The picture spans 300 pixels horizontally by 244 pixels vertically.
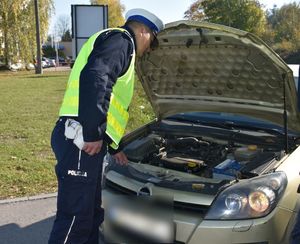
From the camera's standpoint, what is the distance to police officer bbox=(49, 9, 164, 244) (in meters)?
2.84

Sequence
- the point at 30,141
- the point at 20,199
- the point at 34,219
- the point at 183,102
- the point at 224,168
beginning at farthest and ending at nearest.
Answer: the point at 30,141 < the point at 20,199 < the point at 34,219 < the point at 183,102 < the point at 224,168

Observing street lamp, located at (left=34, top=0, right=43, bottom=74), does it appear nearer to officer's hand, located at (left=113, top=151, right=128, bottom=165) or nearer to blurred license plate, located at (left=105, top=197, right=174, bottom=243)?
officer's hand, located at (left=113, top=151, right=128, bottom=165)

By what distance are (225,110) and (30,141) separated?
5199 mm

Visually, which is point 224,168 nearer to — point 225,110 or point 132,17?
point 225,110

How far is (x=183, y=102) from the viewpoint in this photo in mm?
4410

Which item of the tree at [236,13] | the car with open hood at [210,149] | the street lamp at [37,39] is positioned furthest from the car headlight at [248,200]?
the tree at [236,13]

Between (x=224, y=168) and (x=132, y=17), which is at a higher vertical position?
(x=132, y=17)

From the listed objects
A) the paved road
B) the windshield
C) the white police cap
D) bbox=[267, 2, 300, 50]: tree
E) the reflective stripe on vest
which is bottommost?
the paved road

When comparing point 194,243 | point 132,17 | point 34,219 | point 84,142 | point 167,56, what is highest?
point 132,17

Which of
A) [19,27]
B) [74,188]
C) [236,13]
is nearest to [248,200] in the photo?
[74,188]

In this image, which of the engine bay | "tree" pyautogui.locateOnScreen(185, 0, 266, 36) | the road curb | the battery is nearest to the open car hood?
the engine bay

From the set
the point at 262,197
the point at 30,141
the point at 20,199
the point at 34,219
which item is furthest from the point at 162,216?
the point at 30,141

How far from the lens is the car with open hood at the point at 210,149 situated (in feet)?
9.44

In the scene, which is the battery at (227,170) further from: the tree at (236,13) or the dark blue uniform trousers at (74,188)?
the tree at (236,13)
